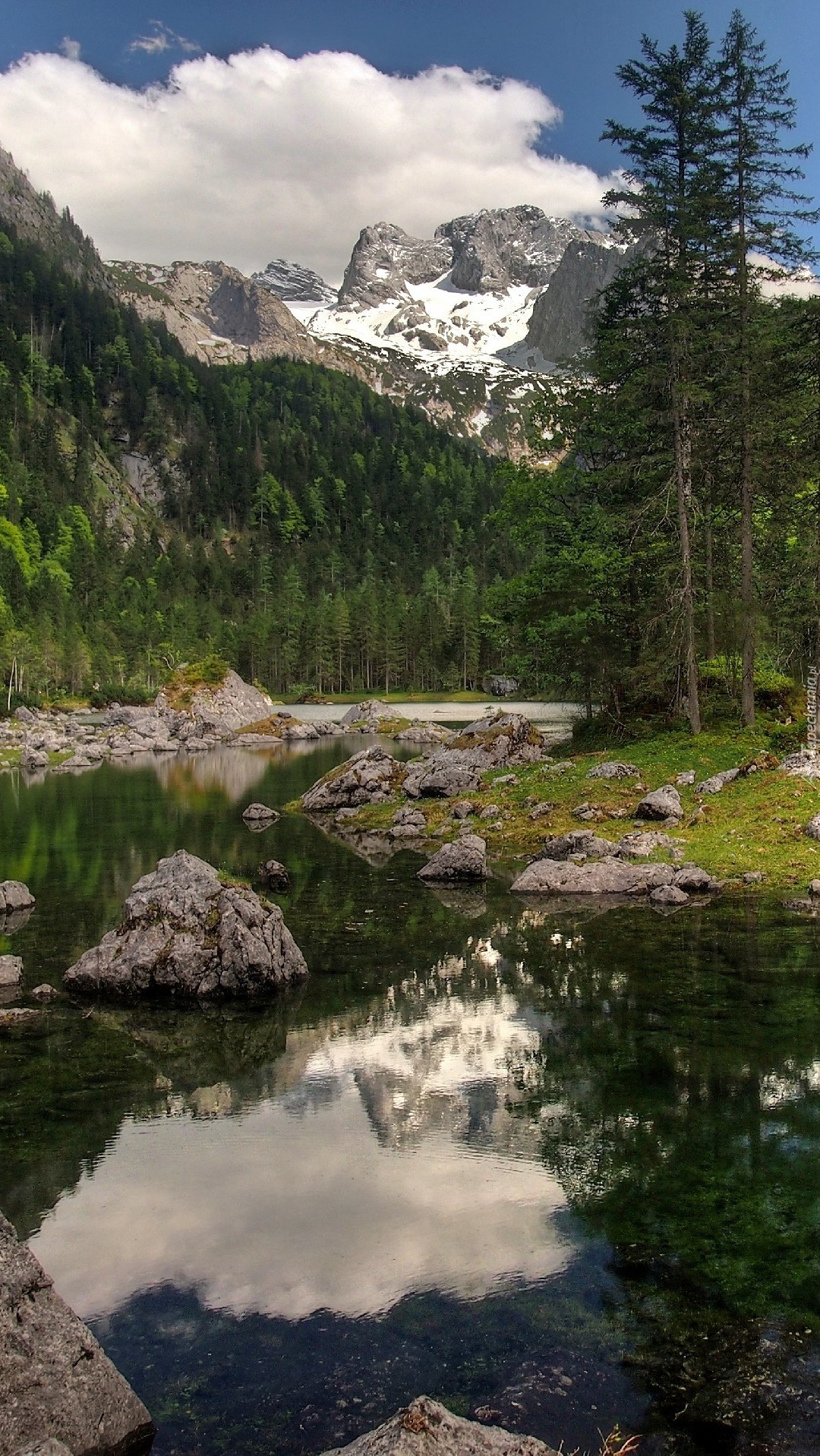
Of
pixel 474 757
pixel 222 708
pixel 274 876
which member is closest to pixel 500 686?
pixel 222 708

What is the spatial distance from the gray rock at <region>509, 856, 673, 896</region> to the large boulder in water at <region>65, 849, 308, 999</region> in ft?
28.9

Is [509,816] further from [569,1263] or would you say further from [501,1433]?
[501,1433]

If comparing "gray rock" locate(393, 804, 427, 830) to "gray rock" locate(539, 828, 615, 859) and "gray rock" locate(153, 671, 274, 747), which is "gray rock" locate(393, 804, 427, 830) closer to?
"gray rock" locate(539, 828, 615, 859)

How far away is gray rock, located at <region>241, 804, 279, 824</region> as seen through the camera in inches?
1538

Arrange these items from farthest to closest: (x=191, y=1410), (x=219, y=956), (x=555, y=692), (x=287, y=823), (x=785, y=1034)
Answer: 1. (x=555, y=692)
2. (x=287, y=823)
3. (x=219, y=956)
4. (x=785, y=1034)
5. (x=191, y=1410)

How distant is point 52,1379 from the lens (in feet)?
21.3

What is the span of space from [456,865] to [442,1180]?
54.1 ft

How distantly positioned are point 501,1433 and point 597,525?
1463 inches

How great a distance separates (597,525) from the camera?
39406 mm

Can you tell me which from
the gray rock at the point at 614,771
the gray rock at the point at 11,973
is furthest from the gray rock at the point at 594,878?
the gray rock at the point at 11,973

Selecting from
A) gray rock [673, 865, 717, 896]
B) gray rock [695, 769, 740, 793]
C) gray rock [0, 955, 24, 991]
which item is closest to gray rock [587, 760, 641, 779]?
gray rock [695, 769, 740, 793]

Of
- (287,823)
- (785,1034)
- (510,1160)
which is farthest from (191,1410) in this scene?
(287,823)

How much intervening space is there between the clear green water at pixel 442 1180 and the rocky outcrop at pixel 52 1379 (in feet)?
1.31

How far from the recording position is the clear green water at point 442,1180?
290 inches
